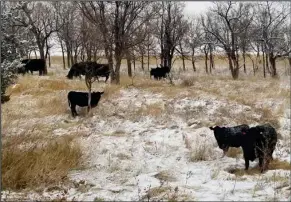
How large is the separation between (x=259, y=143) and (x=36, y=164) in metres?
4.67

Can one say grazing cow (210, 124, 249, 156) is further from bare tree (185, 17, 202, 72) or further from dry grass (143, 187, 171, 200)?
bare tree (185, 17, 202, 72)

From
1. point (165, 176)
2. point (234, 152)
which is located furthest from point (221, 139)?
point (165, 176)

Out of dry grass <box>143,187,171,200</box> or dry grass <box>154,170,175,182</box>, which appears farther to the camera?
dry grass <box>154,170,175,182</box>

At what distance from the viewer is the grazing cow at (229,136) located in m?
8.83

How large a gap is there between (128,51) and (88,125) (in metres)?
11.4

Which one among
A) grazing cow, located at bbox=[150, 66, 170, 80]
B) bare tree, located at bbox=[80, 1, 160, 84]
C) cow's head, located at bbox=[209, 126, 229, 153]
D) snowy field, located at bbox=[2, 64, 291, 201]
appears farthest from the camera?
grazing cow, located at bbox=[150, 66, 170, 80]

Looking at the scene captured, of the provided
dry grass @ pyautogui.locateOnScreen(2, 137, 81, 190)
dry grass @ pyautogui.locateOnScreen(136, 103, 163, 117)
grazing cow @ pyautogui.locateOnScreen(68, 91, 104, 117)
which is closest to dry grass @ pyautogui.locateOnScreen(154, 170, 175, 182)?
dry grass @ pyautogui.locateOnScreen(2, 137, 81, 190)

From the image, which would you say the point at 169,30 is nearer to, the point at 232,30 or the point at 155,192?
the point at 232,30

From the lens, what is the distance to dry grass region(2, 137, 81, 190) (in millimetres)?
6832

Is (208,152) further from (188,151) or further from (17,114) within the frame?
(17,114)

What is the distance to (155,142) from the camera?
10.1 meters

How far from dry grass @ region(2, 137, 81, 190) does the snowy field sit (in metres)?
0.22

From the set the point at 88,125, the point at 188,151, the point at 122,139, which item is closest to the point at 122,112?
the point at 88,125

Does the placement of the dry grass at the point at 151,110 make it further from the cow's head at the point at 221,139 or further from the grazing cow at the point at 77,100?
the cow's head at the point at 221,139
